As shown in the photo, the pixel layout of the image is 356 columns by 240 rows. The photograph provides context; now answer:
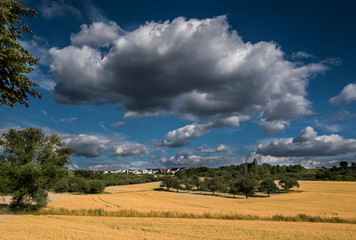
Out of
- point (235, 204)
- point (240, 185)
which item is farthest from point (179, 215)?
point (240, 185)

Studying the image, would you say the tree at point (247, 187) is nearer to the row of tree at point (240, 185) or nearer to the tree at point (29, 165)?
the row of tree at point (240, 185)

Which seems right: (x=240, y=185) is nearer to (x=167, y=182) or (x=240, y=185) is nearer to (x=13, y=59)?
(x=167, y=182)

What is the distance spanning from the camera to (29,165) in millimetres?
39094

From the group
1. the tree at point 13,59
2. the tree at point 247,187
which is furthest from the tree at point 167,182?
the tree at point 13,59

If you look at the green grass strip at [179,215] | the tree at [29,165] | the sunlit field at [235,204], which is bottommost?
the sunlit field at [235,204]

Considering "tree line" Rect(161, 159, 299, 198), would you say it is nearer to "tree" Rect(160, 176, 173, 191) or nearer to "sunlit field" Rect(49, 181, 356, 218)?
"tree" Rect(160, 176, 173, 191)

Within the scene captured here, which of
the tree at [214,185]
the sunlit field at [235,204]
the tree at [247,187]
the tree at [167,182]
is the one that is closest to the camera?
the sunlit field at [235,204]

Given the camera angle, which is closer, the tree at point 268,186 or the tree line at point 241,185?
the tree line at point 241,185

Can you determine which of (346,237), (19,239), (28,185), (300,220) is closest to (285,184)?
(300,220)

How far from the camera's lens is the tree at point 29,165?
39.3 meters

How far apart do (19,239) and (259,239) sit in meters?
21.7

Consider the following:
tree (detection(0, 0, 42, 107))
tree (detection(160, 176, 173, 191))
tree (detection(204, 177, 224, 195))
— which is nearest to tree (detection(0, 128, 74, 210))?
tree (detection(0, 0, 42, 107))

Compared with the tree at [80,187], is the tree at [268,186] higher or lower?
lower

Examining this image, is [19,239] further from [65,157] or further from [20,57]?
[65,157]
